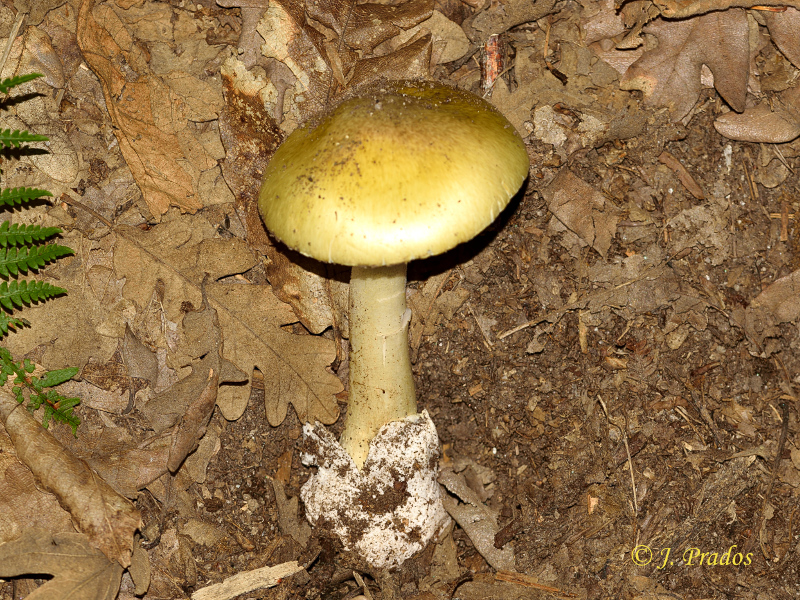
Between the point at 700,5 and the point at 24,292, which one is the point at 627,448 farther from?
the point at 24,292


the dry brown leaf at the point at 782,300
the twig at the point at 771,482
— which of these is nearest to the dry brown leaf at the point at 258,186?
the dry brown leaf at the point at 782,300

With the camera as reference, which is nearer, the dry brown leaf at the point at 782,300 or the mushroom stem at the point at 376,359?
the mushroom stem at the point at 376,359

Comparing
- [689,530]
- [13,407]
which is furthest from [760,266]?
[13,407]

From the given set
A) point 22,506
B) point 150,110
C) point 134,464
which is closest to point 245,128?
point 150,110

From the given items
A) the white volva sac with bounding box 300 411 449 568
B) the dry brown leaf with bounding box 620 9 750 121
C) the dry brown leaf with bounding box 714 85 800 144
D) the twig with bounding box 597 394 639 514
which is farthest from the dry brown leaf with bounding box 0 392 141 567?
the dry brown leaf with bounding box 714 85 800 144

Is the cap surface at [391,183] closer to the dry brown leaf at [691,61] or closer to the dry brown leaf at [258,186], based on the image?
the dry brown leaf at [258,186]

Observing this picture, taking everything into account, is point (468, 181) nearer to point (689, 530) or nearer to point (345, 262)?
point (345, 262)

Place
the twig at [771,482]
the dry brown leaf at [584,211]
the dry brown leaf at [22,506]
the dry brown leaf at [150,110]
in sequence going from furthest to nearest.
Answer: the dry brown leaf at [584,211] < the dry brown leaf at [150,110] < the twig at [771,482] < the dry brown leaf at [22,506]

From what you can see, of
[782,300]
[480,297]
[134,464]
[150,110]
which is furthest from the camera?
[480,297]
